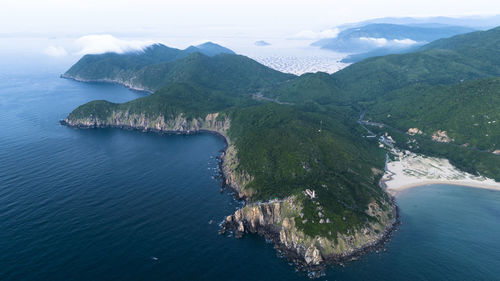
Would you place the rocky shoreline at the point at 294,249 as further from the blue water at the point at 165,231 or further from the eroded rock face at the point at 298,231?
the blue water at the point at 165,231

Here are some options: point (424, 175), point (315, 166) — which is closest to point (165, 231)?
point (315, 166)

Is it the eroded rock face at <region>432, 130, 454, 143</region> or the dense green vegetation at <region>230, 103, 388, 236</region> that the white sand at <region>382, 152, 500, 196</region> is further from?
the eroded rock face at <region>432, 130, 454, 143</region>

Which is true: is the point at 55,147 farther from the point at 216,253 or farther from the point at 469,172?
the point at 469,172

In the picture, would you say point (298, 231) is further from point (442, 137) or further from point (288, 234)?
point (442, 137)

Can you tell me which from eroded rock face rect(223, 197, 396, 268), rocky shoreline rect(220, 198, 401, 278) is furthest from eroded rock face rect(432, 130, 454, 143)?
eroded rock face rect(223, 197, 396, 268)

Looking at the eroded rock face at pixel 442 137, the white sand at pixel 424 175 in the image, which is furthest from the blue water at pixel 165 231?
the eroded rock face at pixel 442 137

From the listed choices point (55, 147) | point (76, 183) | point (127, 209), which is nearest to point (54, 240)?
point (127, 209)
